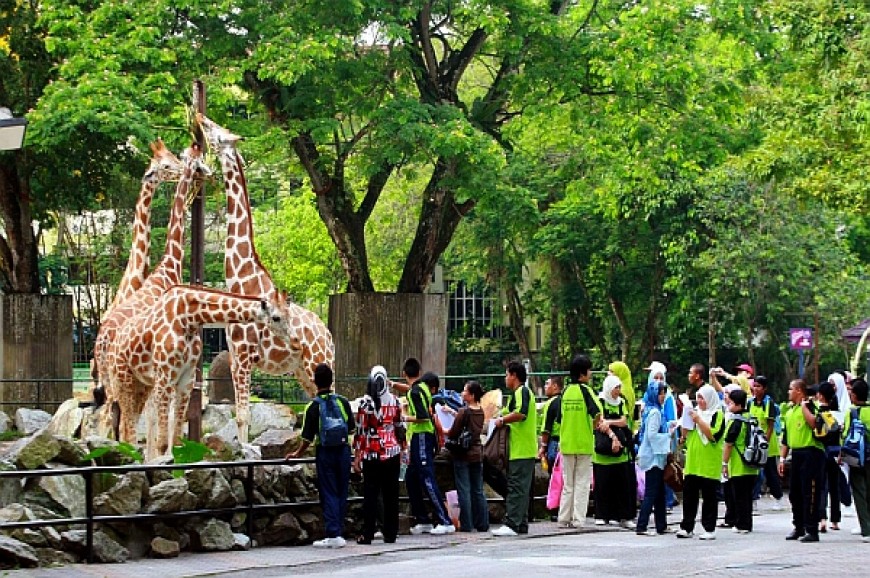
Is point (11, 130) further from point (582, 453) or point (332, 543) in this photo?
point (582, 453)

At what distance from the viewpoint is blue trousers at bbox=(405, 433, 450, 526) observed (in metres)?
17.2

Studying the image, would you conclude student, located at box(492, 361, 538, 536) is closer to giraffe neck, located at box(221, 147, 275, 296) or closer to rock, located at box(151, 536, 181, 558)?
rock, located at box(151, 536, 181, 558)

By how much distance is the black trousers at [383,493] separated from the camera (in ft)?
53.6

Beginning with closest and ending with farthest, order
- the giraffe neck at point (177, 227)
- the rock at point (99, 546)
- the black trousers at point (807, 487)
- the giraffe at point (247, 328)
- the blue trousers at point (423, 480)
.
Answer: the rock at point (99, 546) < the black trousers at point (807, 487) < the blue trousers at point (423, 480) < the giraffe at point (247, 328) < the giraffe neck at point (177, 227)

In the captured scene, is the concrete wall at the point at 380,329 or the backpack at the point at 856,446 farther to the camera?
the concrete wall at the point at 380,329

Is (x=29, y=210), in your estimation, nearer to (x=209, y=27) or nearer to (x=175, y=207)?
(x=209, y=27)

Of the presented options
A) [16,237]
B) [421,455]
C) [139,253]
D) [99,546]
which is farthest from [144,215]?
[16,237]

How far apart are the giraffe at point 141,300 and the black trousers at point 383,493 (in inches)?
165

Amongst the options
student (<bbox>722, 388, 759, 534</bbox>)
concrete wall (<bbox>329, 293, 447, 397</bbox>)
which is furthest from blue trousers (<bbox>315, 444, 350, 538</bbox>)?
concrete wall (<bbox>329, 293, 447, 397</bbox>)

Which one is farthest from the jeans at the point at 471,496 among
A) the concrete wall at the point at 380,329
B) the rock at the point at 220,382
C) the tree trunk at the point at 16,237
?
the rock at the point at 220,382

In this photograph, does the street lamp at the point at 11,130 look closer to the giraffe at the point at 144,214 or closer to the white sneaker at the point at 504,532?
the giraffe at the point at 144,214

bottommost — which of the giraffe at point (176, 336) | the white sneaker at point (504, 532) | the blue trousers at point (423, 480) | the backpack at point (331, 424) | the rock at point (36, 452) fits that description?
the white sneaker at point (504, 532)

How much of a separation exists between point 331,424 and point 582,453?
327cm

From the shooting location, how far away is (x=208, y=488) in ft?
51.1
